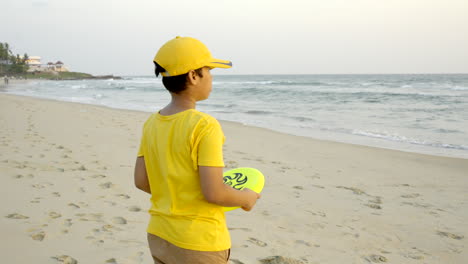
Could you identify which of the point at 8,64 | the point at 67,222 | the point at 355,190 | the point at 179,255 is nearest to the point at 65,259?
the point at 67,222

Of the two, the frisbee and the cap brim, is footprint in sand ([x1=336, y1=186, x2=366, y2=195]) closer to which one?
the frisbee

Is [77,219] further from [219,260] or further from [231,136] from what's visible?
[231,136]

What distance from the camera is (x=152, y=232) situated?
1.48m

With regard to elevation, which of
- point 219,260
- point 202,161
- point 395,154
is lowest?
point 395,154

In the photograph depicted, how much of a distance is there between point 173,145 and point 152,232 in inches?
14.5

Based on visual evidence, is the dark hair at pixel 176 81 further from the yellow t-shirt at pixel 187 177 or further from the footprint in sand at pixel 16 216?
the footprint in sand at pixel 16 216

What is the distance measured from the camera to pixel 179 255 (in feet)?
4.57

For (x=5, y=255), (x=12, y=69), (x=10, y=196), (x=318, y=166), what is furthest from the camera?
(x=12, y=69)

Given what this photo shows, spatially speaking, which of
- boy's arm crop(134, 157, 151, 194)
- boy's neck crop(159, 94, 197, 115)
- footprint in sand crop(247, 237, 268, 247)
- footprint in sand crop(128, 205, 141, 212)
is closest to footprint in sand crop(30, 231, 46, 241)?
footprint in sand crop(128, 205, 141, 212)

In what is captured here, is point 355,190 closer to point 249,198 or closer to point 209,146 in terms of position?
point 249,198

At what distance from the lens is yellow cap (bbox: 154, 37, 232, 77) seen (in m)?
1.35

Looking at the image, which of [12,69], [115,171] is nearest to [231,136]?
[115,171]

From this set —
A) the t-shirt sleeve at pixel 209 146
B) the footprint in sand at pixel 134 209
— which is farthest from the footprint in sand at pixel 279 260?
the t-shirt sleeve at pixel 209 146

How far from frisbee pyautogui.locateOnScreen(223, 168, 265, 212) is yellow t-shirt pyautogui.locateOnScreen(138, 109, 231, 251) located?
18 cm
